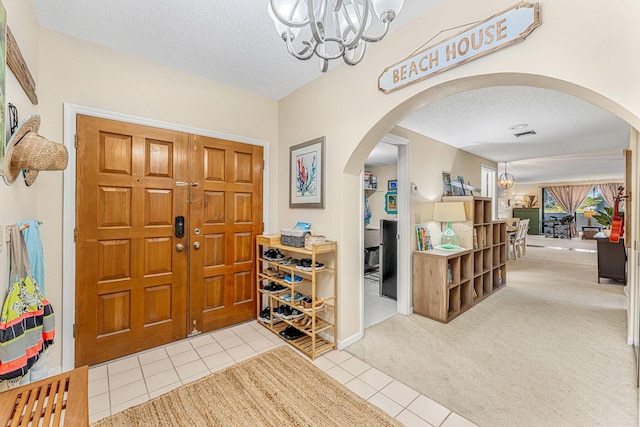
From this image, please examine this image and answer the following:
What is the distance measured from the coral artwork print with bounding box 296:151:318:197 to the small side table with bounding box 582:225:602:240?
1283 cm

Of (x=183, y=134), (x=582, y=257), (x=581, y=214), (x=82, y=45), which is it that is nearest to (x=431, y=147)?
(x=183, y=134)

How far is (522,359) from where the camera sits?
90.0 inches

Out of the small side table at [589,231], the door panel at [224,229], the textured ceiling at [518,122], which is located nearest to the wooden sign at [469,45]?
the textured ceiling at [518,122]

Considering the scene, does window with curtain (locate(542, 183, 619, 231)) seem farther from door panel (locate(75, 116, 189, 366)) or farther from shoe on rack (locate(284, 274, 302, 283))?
door panel (locate(75, 116, 189, 366))

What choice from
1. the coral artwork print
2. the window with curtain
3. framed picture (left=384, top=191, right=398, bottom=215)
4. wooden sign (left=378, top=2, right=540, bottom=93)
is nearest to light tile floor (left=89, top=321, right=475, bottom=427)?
the coral artwork print

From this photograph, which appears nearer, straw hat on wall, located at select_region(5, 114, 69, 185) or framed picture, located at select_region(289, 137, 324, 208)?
straw hat on wall, located at select_region(5, 114, 69, 185)

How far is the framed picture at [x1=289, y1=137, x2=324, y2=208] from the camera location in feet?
8.61

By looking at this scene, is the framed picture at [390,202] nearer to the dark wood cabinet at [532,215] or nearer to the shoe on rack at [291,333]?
the shoe on rack at [291,333]

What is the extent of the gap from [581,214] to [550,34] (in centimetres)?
1415

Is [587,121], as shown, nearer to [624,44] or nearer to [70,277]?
[624,44]

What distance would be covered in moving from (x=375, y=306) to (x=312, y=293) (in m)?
1.59

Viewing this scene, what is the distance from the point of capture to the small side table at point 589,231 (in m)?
10.3

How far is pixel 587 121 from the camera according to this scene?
331 cm

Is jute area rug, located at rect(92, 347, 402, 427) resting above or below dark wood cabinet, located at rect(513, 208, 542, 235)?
below
